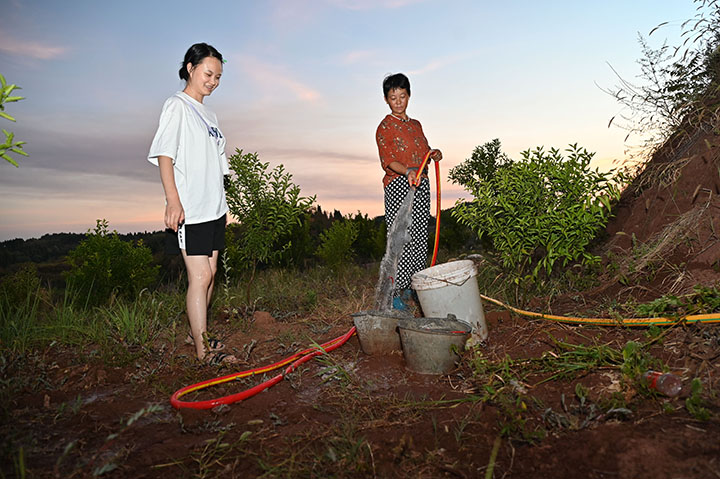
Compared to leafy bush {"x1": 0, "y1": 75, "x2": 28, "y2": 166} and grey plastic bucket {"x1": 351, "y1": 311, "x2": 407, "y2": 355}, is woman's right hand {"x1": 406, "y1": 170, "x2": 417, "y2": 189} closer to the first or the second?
grey plastic bucket {"x1": 351, "y1": 311, "x2": 407, "y2": 355}

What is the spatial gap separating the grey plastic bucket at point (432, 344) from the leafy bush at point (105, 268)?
424cm

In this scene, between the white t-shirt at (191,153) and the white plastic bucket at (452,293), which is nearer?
the white t-shirt at (191,153)

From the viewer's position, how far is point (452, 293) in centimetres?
363

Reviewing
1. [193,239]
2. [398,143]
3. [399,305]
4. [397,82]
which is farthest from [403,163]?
[193,239]

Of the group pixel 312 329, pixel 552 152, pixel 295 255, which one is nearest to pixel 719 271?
pixel 552 152

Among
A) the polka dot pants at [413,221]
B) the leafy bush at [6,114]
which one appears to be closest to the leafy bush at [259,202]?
the polka dot pants at [413,221]

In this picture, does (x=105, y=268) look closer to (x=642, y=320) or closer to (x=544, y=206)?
(x=544, y=206)

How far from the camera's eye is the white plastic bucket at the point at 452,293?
142 inches

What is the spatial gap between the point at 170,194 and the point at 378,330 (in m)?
1.70

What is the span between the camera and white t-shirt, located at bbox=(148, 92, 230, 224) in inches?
130

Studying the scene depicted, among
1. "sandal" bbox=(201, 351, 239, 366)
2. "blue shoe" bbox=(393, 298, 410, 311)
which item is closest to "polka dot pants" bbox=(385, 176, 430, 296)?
"blue shoe" bbox=(393, 298, 410, 311)

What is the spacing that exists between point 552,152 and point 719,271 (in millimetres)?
1569

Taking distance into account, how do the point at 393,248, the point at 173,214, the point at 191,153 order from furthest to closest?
the point at 393,248 → the point at 191,153 → the point at 173,214

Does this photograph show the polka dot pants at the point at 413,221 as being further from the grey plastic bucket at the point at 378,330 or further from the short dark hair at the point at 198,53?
the short dark hair at the point at 198,53
